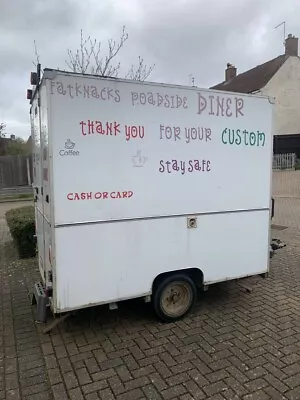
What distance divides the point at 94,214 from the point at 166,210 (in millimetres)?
805

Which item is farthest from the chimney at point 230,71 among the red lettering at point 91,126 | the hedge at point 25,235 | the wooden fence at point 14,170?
the red lettering at point 91,126

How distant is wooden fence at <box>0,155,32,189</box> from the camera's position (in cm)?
2225

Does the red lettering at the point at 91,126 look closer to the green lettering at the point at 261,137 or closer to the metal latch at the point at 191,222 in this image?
the metal latch at the point at 191,222

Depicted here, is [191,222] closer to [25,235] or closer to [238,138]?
[238,138]

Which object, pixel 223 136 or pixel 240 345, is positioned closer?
pixel 240 345

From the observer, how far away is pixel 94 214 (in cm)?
349

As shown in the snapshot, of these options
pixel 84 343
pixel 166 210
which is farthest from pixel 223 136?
pixel 84 343

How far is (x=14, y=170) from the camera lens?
73.7 feet

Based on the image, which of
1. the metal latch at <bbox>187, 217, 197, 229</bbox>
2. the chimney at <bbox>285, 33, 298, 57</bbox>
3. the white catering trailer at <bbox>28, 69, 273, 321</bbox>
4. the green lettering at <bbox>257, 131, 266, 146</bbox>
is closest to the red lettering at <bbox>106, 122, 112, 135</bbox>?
the white catering trailer at <bbox>28, 69, 273, 321</bbox>

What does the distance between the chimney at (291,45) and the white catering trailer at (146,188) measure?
87.0 ft

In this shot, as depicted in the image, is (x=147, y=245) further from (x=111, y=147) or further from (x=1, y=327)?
Answer: (x=1, y=327)

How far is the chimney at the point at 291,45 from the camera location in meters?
26.7

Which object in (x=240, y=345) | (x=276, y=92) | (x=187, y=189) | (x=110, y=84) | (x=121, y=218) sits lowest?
(x=240, y=345)

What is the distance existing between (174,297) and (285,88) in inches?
1017
